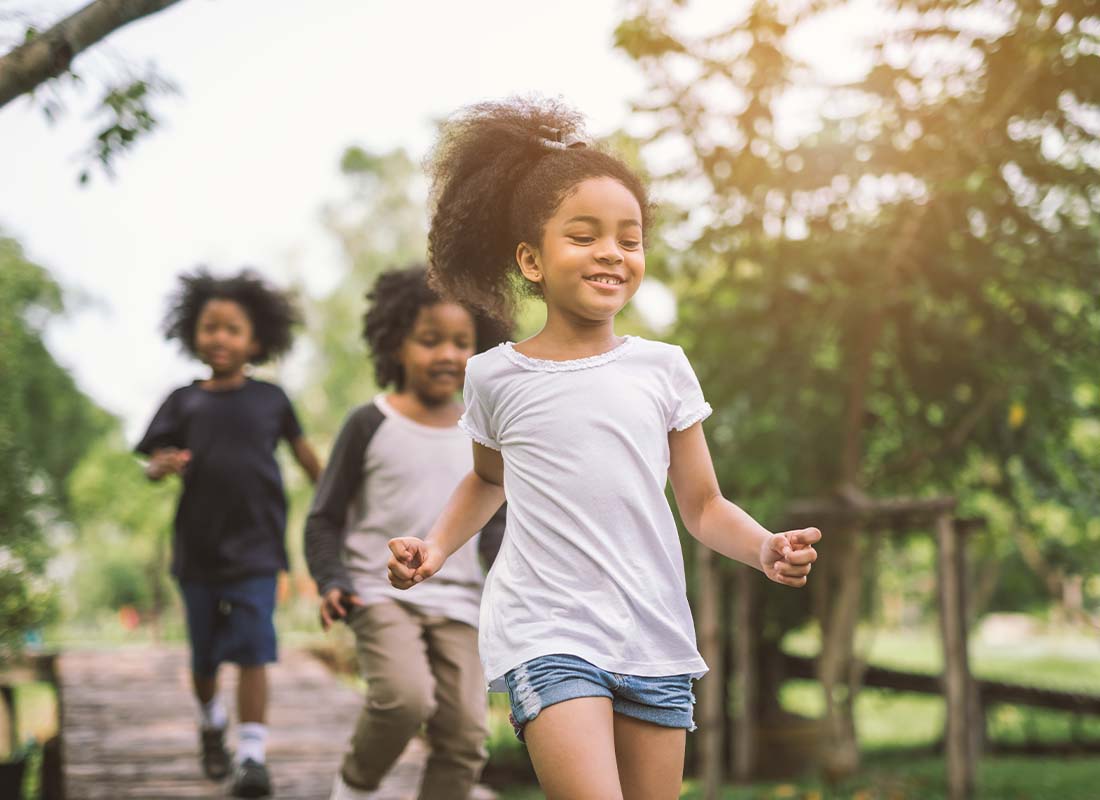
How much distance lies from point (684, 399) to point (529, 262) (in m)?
0.42

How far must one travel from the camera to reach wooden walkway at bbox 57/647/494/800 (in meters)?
4.86

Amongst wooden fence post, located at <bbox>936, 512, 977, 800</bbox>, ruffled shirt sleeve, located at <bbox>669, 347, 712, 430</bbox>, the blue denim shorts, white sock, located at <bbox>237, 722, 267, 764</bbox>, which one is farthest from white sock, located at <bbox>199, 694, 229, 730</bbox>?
wooden fence post, located at <bbox>936, 512, 977, 800</bbox>

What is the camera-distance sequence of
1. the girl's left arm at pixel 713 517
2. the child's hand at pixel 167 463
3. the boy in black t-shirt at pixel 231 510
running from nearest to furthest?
the girl's left arm at pixel 713 517 → the child's hand at pixel 167 463 → the boy in black t-shirt at pixel 231 510

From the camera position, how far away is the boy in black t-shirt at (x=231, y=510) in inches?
174

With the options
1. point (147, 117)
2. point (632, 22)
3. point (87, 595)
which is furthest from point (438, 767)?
point (87, 595)

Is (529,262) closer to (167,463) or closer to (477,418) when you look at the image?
(477,418)

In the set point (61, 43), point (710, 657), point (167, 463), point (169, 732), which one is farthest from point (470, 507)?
point (710, 657)

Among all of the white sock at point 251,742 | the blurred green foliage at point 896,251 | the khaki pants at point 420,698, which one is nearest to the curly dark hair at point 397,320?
the khaki pants at point 420,698

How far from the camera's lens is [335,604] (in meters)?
3.40

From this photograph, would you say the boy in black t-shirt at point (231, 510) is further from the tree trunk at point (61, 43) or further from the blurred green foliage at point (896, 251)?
the blurred green foliage at point (896, 251)

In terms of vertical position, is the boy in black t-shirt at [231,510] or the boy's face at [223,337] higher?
the boy's face at [223,337]

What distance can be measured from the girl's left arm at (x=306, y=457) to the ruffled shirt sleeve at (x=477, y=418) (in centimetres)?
196

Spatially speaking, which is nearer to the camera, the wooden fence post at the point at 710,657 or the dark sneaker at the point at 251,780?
the dark sneaker at the point at 251,780

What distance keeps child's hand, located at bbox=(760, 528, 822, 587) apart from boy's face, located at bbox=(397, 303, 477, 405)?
164 centimetres
